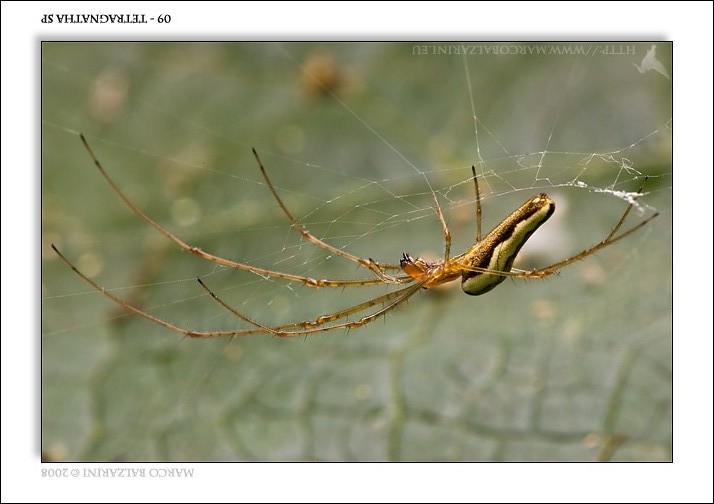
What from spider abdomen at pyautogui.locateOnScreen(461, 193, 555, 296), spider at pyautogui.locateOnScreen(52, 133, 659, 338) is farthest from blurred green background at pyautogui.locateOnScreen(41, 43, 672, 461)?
spider abdomen at pyautogui.locateOnScreen(461, 193, 555, 296)

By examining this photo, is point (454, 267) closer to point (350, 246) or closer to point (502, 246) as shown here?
point (502, 246)

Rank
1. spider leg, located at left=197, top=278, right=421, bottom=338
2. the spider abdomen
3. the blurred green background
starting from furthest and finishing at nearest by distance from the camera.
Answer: the blurred green background < spider leg, located at left=197, top=278, right=421, bottom=338 < the spider abdomen

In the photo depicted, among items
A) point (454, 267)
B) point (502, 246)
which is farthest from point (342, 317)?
point (502, 246)

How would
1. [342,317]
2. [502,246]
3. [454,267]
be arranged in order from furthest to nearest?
[342,317]
[454,267]
[502,246]

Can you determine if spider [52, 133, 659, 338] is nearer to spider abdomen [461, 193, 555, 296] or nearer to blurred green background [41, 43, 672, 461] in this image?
spider abdomen [461, 193, 555, 296]

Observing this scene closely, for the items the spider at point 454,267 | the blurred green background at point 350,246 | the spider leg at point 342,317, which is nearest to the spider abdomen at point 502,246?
the spider at point 454,267

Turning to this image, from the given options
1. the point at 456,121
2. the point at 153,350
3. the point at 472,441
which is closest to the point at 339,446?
the point at 472,441

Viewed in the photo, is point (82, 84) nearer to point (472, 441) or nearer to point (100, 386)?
point (100, 386)

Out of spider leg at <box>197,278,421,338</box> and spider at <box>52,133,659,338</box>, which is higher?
spider at <box>52,133,659,338</box>
